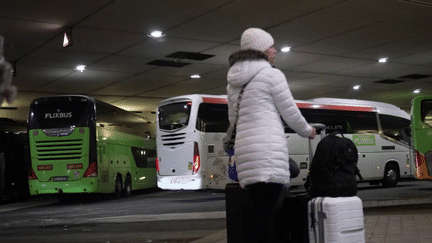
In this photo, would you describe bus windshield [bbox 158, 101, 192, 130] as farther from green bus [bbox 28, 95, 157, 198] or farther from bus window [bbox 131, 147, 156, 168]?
bus window [bbox 131, 147, 156, 168]

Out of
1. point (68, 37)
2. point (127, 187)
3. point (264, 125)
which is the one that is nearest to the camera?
point (264, 125)

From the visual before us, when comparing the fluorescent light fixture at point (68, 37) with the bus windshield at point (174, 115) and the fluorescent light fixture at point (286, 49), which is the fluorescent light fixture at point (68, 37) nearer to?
the bus windshield at point (174, 115)

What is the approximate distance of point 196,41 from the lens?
1655 centimetres

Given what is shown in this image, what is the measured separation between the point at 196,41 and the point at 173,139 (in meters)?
3.60

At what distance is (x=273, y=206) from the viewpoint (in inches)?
175

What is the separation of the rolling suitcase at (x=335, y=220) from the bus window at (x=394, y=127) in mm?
19435

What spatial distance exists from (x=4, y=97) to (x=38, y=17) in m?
11.6

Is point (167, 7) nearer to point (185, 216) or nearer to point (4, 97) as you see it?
point (185, 216)

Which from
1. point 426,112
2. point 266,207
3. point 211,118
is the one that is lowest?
point 266,207

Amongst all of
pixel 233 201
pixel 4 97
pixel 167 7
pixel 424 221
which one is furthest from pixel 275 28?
pixel 4 97

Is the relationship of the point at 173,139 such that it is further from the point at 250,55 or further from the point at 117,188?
the point at 250,55

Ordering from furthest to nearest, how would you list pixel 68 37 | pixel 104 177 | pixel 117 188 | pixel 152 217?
1. pixel 117 188
2. pixel 104 177
3. pixel 68 37
4. pixel 152 217

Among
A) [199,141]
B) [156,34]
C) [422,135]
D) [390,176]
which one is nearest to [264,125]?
[156,34]

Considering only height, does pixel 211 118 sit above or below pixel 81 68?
below
